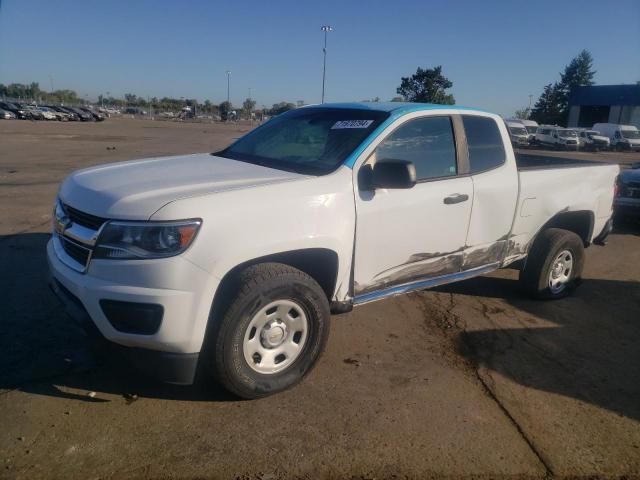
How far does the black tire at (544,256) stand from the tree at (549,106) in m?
71.1

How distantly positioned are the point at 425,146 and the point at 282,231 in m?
1.52

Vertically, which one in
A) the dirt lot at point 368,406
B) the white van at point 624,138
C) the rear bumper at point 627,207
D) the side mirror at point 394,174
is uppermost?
the white van at point 624,138

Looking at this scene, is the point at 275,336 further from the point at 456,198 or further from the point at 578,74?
the point at 578,74

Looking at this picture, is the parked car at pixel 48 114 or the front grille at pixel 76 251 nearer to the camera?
the front grille at pixel 76 251

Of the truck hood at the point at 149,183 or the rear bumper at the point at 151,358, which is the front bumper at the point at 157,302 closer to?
the rear bumper at the point at 151,358

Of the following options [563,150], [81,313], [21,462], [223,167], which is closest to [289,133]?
[223,167]

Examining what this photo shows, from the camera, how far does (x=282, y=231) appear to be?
2984 mm

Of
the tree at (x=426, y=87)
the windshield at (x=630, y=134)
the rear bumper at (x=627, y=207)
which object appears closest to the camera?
the rear bumper at (x=627, y=207)

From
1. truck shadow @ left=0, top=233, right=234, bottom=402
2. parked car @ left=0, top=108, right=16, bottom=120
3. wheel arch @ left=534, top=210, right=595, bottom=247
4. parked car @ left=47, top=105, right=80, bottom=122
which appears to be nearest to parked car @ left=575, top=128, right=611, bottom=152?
wheel arch @ left=534, top=210, right=595, bottom=247

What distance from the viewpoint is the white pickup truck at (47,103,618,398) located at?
8.82 feet

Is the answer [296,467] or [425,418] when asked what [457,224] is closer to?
[425,418]

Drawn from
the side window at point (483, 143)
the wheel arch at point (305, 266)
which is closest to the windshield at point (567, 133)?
the side window at point (483, 143)

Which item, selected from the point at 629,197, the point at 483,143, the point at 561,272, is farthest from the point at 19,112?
the point at 561,272

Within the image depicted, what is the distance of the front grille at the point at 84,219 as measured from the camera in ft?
9.18
